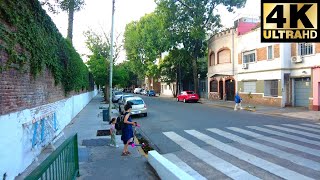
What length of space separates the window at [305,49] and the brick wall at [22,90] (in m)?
19.6

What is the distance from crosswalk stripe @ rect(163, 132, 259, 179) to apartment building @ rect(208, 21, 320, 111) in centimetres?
1521

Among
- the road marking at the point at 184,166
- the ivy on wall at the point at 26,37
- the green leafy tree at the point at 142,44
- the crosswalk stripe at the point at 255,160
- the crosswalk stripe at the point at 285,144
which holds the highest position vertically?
the green leafy tree at the point at 142,44

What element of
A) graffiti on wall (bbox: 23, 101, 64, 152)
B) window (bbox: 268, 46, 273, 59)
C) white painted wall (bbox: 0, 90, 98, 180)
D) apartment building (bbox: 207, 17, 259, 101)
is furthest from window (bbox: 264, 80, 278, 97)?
white painted wall (bbox: 0, 90, 98, 180)

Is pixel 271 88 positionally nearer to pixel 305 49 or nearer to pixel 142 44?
pixel 305 49

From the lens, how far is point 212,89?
41938 millimetres

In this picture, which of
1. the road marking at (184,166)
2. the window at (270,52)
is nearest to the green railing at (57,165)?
the road marking at (184,166)

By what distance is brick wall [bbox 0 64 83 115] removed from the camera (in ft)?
21.2

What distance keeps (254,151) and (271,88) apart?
66.2 ft

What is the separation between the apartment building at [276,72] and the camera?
2347 cm

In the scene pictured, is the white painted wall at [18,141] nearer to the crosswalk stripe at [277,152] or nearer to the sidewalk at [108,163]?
the sidewalk at [108,163]

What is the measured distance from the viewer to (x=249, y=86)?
31.9 m

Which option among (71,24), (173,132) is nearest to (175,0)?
(71,24)

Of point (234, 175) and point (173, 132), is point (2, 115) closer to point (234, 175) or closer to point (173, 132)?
point (234, 175)

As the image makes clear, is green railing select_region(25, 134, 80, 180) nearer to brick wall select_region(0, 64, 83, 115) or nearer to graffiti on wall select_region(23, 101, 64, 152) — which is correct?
brick wall select_region(0, 64, 83, 115)
